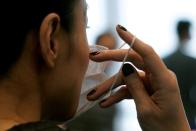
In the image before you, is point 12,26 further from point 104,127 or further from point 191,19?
point 191,19

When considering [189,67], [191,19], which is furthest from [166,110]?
[191,19]

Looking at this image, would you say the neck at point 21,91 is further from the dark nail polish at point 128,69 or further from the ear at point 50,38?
the dark nail polish at point 128,69

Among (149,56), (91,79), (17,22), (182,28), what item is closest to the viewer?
(17,22)

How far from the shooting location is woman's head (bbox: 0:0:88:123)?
0.91 metres

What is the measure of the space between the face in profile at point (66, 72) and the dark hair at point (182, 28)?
8.93 feet

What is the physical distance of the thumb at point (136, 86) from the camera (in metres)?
1.19

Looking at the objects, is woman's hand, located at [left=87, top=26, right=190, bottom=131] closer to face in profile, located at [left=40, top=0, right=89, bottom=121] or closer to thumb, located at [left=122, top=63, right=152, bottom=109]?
thumb, located at [left=122, top=63, right=152, bottom=109]

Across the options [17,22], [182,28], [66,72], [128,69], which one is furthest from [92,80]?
[182,28]

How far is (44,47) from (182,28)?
2895mm

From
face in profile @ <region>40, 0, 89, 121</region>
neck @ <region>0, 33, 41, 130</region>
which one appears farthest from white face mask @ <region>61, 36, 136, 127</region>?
neck @ <region>0, 33, 41, 130</region>

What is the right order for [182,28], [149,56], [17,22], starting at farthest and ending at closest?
1. [182,28]
2. [149,56]
3. [17,22]

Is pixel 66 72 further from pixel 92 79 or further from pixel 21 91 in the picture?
pixel 92 79

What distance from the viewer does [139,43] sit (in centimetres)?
115

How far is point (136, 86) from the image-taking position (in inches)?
47.0
